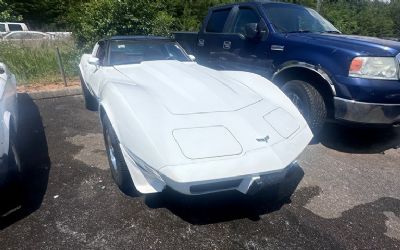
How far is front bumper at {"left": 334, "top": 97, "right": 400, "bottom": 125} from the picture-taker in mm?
3715

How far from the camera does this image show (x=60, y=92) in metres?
A: 7.08

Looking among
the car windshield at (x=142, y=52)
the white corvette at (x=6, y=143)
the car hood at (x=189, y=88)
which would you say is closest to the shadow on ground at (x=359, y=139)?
the car hood at (x=189, y=88)

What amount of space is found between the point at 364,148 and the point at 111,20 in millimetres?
7162

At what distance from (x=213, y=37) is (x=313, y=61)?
7.43 feet

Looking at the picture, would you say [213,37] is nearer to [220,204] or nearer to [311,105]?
[311,105]

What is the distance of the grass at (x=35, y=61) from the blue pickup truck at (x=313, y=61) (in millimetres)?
4855

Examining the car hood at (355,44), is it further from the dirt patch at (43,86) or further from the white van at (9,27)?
the white van at (9,27)

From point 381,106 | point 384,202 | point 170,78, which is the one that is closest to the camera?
point 384,202

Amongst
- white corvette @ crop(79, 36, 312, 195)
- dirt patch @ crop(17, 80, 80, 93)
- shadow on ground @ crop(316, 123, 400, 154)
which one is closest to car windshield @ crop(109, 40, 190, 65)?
white corvette @ crop(79, 36, 312, 195)

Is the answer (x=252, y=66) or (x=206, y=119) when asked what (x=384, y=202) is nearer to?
(x=206, y=119)

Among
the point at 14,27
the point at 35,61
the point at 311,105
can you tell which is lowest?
the point at 14,27

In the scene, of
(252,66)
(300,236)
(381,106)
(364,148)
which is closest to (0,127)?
(300,236)

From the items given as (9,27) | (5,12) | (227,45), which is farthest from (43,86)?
(9,27)

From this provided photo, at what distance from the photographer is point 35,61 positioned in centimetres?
845
